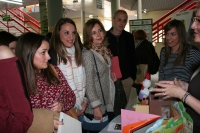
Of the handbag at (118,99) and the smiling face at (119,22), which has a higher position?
the smiling face at (119,22)

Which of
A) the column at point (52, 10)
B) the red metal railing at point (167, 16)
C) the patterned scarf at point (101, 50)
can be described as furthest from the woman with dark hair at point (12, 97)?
the red metal railing at point (167, 16)

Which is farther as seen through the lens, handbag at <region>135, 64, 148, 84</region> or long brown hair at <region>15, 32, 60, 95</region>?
handbag at <region>135, 64, 148, 84</region>

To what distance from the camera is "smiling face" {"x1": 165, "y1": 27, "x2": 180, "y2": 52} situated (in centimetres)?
231

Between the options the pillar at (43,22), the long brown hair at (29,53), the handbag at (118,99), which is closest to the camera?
the long brown hair at (29,53)

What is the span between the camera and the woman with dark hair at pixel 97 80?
1814mm

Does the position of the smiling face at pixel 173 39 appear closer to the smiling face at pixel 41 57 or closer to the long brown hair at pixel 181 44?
the long brown hair at pixel 181 44

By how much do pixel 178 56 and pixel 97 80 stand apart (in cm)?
107

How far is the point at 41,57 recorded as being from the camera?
4.62ft

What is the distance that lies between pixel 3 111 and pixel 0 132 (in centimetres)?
15

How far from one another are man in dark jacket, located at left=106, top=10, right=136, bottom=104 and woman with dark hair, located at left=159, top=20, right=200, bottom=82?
0.57m

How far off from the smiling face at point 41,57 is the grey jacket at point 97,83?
0.50m

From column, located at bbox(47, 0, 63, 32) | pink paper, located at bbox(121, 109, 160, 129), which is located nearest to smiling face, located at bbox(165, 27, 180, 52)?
pink paper, located at bbox(121, 109, 160, 129)

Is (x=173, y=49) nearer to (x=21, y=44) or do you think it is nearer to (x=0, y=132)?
(x=21, y=44)

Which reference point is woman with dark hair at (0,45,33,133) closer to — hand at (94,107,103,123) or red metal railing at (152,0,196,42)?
hand at (94,107,103,123)
